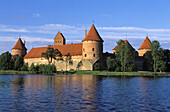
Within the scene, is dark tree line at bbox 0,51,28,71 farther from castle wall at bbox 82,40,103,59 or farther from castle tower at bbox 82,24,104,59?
castle tower at bbox 82,24,104,59

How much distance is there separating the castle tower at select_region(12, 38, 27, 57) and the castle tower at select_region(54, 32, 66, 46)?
1140 cm

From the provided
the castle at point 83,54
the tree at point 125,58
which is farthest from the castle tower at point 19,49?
the tree at point 125,58

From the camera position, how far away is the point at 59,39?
83688 millimetres

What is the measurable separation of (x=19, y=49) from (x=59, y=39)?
14098mm

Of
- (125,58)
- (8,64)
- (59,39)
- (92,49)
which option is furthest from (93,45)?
(59,39)

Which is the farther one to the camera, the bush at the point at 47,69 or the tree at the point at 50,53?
the tree at the point at 50,53

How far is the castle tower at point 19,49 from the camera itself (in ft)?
266

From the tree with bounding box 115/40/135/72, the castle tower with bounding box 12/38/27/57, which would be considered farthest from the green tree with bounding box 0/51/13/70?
the tree with bounding box 115/40/135/72

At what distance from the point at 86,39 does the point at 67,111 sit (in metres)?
48.6

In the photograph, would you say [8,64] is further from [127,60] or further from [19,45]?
[127,60]

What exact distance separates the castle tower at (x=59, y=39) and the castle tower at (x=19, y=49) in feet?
37.4

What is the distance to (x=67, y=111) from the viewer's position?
1234cm

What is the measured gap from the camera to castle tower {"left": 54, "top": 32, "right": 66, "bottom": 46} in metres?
82.9

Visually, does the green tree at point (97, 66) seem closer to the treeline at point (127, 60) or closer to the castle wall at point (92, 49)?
the treeline at point (127, 60)
